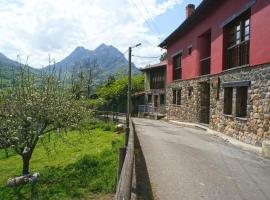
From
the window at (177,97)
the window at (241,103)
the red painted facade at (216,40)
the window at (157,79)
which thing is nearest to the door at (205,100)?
the red painted facade at (216,40)

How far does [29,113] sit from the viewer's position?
13305 millimetres

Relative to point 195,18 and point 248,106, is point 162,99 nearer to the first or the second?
point 195,18

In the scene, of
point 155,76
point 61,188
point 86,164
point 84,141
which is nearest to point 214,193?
point 61,188

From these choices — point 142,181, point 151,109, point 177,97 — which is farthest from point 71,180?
point 151,109

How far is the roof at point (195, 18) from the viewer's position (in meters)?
18.3

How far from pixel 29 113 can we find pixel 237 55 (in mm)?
9381

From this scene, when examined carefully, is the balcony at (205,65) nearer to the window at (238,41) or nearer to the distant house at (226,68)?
the distant house at (226,68)

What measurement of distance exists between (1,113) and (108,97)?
3385cm

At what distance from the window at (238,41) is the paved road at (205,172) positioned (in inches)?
174

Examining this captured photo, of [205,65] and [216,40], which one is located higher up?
[216,40]

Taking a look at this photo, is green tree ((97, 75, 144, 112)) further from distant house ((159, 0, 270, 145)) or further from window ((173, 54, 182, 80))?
distant house ((159, 0, 270, 145))

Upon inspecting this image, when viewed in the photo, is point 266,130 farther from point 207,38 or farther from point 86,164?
point 207,38

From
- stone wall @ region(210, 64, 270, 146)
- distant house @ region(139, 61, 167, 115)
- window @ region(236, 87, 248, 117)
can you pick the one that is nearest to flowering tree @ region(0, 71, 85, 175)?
stone wall @ region(210, 64, 270, 146)

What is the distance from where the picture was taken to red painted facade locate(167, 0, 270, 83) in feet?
41.6
